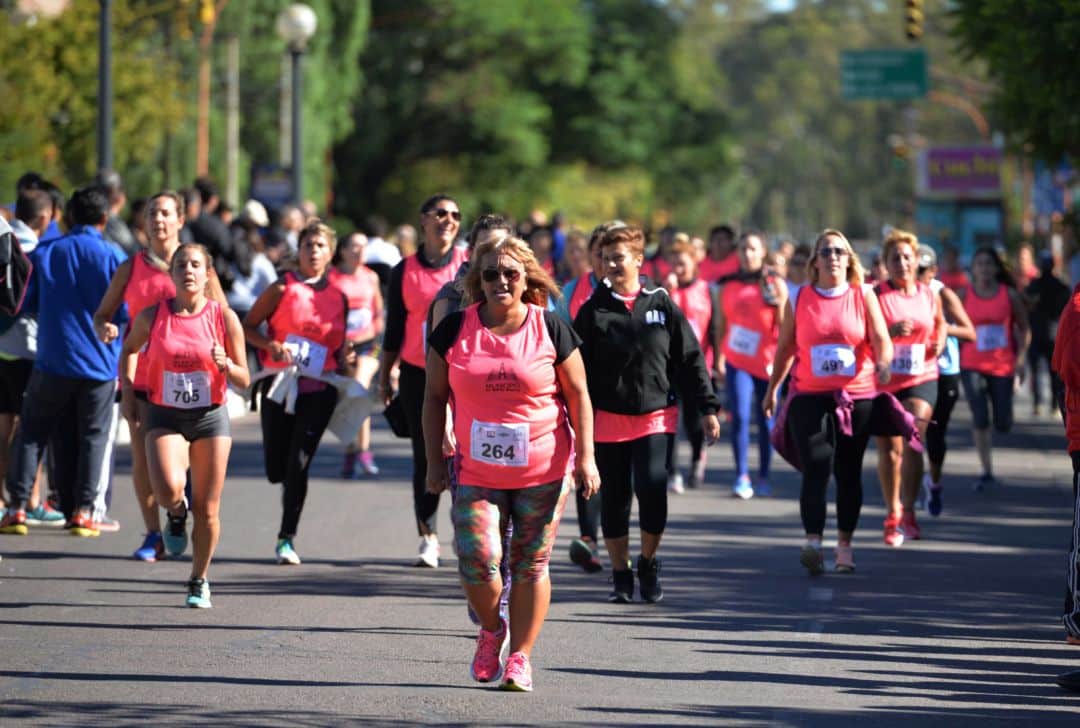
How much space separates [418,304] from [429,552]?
135 cm

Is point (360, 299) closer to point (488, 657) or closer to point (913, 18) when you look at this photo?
point (488, 657)

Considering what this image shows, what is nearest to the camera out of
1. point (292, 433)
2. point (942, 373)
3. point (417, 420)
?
point (417, 420)

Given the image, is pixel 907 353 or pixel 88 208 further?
pixel 907 353

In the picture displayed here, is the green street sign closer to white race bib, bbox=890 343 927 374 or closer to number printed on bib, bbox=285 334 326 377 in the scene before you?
white race bib, bbox=890 343 927 374

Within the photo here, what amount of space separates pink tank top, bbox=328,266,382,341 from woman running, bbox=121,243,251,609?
4.40 m

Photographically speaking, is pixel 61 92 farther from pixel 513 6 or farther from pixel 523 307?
pixel 513 6

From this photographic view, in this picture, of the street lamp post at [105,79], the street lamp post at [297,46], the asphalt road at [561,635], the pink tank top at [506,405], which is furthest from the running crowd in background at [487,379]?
the street lamp post at [297,46]

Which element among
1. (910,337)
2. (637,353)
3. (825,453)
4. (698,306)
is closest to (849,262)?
(825,453)

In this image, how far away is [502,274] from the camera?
7898 mm

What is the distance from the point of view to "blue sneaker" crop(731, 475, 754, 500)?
15414mm

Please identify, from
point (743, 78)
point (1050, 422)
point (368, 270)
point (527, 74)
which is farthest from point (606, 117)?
point (743, 78)

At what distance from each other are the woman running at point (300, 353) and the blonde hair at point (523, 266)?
3.54 meters

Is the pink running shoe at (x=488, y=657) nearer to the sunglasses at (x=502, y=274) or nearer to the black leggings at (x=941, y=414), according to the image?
the sunglasses at (x=502, y=274)

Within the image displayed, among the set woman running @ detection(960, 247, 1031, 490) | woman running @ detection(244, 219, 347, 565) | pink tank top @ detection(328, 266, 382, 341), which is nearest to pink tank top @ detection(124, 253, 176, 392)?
woman running @ detection(244, 219, 347, 565)
